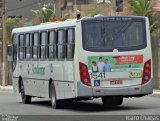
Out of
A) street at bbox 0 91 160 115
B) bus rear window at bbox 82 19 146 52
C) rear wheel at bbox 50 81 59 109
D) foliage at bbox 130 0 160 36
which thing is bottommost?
street at bbox 0 91 160 115

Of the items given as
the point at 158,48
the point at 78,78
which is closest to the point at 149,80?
the point at 78,78

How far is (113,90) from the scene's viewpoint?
21844mm

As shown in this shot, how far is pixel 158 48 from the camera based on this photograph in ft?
107

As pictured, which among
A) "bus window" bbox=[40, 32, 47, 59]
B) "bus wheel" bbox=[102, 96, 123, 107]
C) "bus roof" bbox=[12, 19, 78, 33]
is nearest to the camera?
"bus roof" bbox=[12, 19, 78, 33]

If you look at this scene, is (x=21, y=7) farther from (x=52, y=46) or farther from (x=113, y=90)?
(x=113, y=90)

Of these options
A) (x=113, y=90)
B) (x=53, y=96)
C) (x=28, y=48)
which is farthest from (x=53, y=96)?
(x=28, y=48)

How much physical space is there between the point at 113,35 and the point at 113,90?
169 centimetres

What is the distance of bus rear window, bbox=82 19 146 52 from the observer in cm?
2197

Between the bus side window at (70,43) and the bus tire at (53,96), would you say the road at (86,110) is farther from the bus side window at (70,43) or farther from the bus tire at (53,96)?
the bus side window at (70,43)

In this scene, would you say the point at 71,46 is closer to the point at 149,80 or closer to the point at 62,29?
the point at 62,29

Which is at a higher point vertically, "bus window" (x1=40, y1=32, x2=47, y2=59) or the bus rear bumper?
"bus window" (x1=40, y1=32, x2=47, y2=59)

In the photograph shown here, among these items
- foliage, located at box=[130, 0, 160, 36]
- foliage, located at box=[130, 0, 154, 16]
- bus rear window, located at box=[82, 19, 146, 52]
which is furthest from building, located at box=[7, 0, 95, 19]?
bus rear window, located at box=[82, 19, 146, 52]

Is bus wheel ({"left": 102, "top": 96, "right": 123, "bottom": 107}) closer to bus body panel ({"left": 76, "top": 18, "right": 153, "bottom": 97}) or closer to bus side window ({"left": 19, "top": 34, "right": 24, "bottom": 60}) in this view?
bus body panel ({"left": 76, "top": 18, "right": 153, "bottom": 97})

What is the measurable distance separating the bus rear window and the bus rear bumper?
45.2 inches
